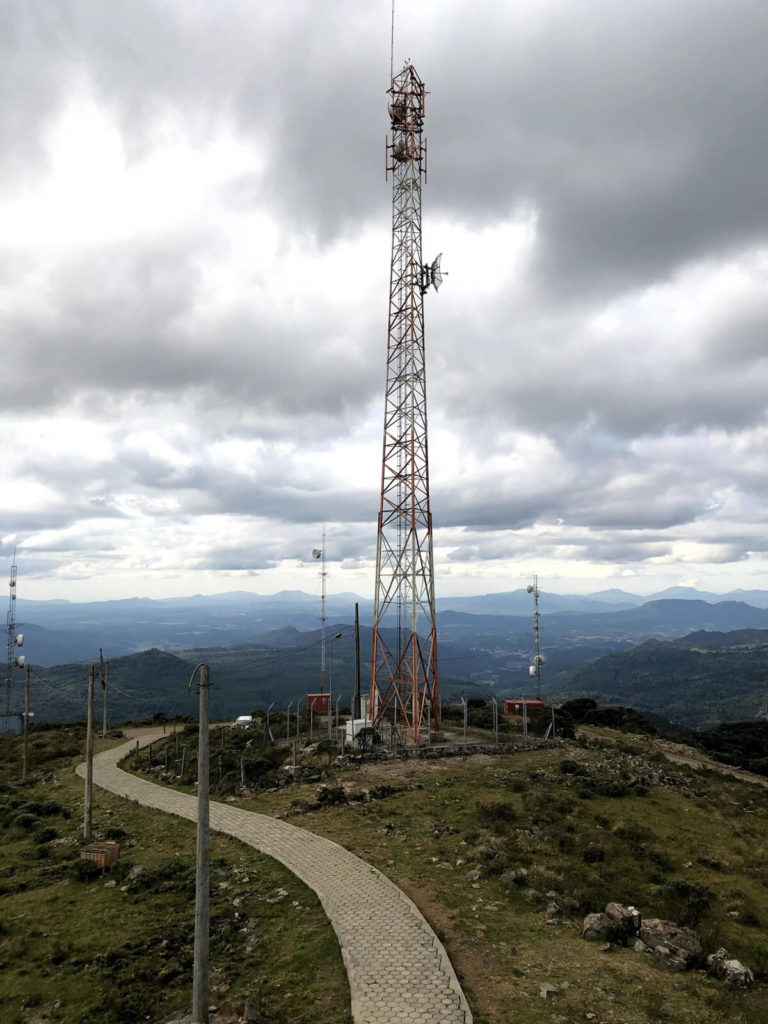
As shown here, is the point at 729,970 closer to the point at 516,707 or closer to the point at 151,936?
the point at 151,936

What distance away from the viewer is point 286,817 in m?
25.5

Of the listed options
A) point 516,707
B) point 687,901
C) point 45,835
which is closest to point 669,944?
point 687,901

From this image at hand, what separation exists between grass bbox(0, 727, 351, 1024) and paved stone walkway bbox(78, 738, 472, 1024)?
437mm

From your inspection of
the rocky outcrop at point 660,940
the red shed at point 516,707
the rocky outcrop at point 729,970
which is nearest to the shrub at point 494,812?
the rocky outcrop at point 660,940

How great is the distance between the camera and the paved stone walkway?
39.6ft

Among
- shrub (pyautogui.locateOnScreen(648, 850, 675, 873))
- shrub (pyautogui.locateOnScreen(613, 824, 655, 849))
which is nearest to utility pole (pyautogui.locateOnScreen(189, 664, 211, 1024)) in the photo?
shrub (pyautogui.locateOnScreen(648, 850, 675, 873))

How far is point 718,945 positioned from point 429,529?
26.0m

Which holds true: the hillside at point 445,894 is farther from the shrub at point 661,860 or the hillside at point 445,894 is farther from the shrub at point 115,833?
the shrub at point 115,833

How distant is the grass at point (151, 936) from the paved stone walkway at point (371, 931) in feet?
1.43

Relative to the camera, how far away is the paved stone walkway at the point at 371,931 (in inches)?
475

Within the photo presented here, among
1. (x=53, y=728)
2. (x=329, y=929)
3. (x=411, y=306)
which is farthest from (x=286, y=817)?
(x=53, y=728)

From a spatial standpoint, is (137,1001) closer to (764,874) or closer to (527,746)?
(764,874)

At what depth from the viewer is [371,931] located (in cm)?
1519

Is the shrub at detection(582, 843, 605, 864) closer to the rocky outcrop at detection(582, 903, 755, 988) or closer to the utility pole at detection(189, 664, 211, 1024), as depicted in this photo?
the rocky outcrop at detection(582, 903, 755, 988)
